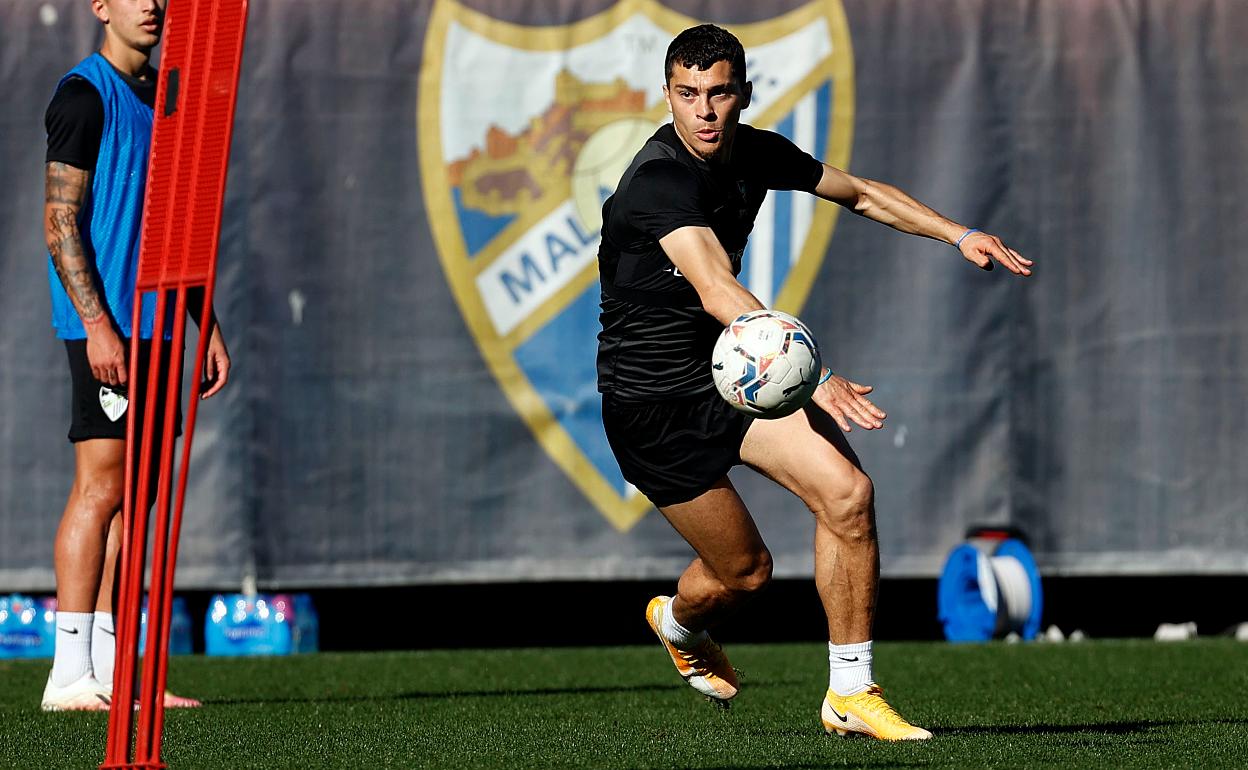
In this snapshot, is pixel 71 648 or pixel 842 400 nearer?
pixel 842 400

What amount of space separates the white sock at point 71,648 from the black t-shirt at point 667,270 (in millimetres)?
1817

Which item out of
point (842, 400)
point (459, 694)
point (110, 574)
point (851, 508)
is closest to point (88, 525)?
point (110, 574)

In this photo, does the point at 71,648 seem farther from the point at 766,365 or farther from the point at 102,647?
the point at 766,365

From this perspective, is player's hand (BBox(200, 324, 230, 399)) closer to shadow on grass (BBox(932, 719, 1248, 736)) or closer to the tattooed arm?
the tattooed arm

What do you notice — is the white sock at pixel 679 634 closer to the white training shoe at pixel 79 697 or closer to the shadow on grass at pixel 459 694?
the shadow on grass at pixel 459 694

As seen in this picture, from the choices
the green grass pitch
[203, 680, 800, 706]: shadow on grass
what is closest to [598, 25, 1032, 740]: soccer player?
the green grass pitch

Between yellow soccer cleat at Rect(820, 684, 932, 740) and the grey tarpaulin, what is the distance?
3782 mm

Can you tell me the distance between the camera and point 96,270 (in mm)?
5680

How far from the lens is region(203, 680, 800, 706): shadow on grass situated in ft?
20.3

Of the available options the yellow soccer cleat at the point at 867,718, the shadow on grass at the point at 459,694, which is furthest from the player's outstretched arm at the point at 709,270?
the shadow on grass at the point at 459,694

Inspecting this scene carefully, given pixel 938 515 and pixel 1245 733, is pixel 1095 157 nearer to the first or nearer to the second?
pixel 938 515

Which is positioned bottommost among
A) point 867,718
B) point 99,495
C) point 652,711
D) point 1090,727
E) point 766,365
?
point 652,711

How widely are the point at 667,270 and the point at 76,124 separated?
6.37ft

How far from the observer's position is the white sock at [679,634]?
17.7ft
